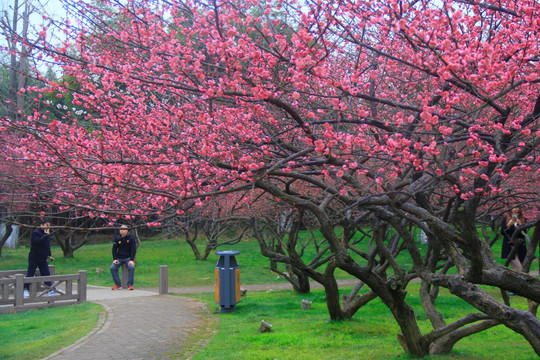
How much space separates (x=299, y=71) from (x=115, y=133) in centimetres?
336

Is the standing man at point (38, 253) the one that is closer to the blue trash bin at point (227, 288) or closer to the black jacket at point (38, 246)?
the black jacket at point (38, 246)

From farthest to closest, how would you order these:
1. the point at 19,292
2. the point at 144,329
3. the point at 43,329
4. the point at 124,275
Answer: the point at 124,275 → the point at 19,292 → the point at 43,329 → the point at 144,329

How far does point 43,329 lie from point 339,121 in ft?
24.9

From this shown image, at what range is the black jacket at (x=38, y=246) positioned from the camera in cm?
1377

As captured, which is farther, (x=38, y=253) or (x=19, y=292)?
(x=38, y=253)

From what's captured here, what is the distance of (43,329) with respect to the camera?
10172 mm

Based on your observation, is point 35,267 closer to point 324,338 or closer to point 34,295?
point 34,295

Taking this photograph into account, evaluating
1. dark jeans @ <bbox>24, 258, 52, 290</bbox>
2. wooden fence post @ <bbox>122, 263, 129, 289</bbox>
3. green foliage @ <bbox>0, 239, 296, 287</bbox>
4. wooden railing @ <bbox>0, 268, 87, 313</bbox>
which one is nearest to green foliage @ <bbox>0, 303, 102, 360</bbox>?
wooden railing @ <bbox>0, 268, 87, 313</bbox>

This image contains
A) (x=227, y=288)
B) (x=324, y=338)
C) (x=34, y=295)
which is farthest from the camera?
(x=34, y=295)

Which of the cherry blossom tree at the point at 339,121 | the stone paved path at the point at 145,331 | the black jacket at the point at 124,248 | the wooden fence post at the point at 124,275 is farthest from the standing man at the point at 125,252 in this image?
the cherry blossom tree at the point at 339,121

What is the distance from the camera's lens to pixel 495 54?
5016 mm

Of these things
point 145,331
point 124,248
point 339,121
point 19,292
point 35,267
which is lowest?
point 145,331

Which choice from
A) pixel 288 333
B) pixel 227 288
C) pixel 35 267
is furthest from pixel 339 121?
pixel 35 267

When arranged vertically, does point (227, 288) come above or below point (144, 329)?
above
